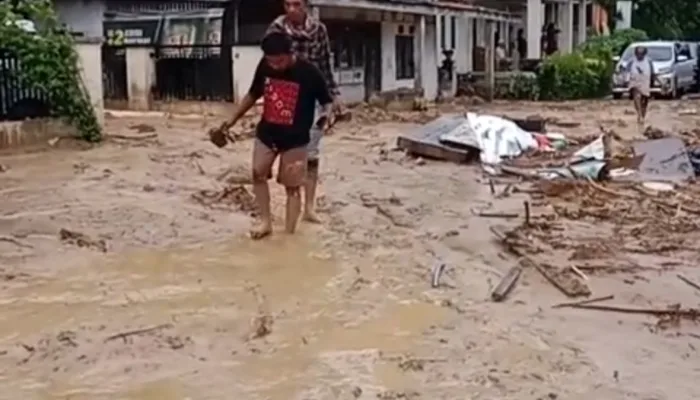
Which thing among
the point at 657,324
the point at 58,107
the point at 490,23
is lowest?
the point at 657,324

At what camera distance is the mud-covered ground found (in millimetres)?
5004

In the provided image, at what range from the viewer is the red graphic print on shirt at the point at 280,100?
7566 millimetres

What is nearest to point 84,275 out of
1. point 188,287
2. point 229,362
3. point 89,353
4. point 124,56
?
point 188,287

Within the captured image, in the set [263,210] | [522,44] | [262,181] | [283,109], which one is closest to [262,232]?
[263,210]

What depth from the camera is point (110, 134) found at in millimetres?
15930

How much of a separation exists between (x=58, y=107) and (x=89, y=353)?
9.94 meters

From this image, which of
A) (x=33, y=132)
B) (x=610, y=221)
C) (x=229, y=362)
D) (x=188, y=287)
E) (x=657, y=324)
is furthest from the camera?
(x=33, y=132)

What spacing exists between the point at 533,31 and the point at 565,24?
5.42 metres

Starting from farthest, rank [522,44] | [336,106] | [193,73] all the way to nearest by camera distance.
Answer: [522,44] → [193,73] → [336,106]

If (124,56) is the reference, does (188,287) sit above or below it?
below

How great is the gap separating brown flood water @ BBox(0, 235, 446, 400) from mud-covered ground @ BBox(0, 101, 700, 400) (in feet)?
0.05

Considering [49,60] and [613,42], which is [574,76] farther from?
[49,60]

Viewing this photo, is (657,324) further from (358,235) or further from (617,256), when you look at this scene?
(358,235)

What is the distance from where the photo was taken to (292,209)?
8.02 meters
